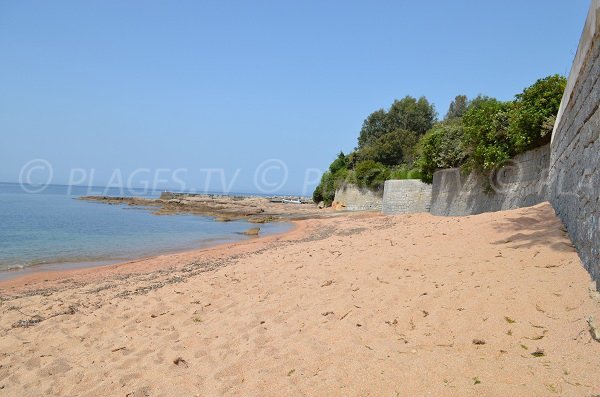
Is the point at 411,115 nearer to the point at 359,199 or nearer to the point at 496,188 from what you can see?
the point at 359,199

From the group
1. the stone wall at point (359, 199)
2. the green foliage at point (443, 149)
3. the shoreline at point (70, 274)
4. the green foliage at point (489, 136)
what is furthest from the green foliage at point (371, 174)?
the shoreline at point (70, 274)

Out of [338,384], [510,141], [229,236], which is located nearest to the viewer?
[338,384]

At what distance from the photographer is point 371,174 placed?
28.9 meters

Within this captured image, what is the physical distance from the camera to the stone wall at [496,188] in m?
9.12

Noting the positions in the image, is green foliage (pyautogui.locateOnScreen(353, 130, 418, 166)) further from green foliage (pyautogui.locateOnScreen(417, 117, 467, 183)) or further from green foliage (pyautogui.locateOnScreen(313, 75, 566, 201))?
green foliage (pyautogui.locateOnScreen(417, 117, 467, 183))

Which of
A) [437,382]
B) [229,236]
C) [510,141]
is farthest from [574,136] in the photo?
[229,236]

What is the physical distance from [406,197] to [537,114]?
12294 millimetres

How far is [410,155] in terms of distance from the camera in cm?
3109

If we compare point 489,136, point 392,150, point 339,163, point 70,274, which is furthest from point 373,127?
point 70,274

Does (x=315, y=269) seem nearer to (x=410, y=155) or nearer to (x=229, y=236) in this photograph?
(x=229, y=236)

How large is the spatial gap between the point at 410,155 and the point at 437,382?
3015cm

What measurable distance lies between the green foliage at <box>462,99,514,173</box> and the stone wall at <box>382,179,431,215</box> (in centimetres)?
666

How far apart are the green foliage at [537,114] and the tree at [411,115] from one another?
28242 millimetres

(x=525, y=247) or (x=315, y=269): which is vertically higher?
(x=525, y=247)
